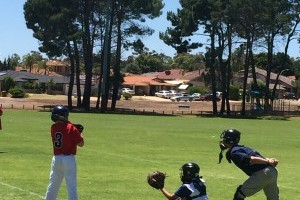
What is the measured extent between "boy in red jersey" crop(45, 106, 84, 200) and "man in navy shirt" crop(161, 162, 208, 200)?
313 cm

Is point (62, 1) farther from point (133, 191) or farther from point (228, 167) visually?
point (133, 191)

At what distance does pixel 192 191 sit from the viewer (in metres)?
7.68

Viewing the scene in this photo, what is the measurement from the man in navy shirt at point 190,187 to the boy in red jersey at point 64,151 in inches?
123

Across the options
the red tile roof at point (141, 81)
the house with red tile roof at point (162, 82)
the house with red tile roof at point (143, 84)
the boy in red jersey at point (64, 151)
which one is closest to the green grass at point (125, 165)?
the boy in red jersey at point (64, 151)

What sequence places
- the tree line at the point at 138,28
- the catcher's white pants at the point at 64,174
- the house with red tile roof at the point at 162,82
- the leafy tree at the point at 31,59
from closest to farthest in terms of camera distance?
the catcher's white pants at the point at 64,174, the tree line at the point at 138,28, the house with red tile roof at the point at 162,82, the leafy tree at the point at 31,59

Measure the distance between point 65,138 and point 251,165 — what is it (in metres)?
3.14

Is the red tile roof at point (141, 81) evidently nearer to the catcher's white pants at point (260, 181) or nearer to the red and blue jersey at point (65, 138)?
the red and blue jersey at point (65, 138)

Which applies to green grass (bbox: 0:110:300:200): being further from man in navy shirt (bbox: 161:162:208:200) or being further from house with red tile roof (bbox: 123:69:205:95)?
house with red tile roof (bbox: 123:69:205:95)

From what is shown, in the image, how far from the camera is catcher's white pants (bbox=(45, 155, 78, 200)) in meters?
10.5

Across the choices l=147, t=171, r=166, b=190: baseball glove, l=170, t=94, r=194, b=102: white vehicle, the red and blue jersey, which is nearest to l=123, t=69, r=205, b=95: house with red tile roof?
l=170, t=94, r=194, b=102: white vehicle

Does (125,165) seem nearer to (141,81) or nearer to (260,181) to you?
(260,181)

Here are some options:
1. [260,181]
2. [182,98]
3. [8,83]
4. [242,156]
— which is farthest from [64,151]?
[182,98]

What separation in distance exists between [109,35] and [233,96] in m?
49.6

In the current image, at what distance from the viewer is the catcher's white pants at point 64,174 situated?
10453mm
